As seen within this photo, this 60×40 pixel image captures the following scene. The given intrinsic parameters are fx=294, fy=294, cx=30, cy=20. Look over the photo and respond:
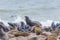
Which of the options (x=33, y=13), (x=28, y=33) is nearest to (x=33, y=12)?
(x=33, y=13)

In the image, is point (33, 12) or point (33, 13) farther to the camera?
point (33, 12)

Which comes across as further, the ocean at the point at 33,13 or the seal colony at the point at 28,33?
the ocean at the point at 33,13

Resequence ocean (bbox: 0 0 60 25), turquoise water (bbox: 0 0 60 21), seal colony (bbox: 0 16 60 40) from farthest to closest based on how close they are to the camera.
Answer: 1. turquoise water (bbox: 0 0 60 21)
2. ocean (bbox: 0 0 60 25)
3. seal colony (bbox: 0 16 60 40)

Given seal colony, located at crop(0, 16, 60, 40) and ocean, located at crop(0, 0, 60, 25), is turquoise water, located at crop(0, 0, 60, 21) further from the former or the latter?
seal colony, located at crop(0, 16, 60, 40)

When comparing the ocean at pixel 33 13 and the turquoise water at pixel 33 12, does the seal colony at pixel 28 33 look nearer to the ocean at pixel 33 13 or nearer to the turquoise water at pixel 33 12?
the ocean at pixel 33 13

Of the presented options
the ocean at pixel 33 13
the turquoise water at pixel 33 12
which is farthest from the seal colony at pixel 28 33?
the turquoise water at pixel 33 12

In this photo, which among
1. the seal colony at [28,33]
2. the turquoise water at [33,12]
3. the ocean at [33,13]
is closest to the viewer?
the seal colony at [28,33]

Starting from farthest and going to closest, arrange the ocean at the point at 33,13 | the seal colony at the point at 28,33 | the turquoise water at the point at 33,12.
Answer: the turquoise water at the point at 33,12 < the ocean at the point at 33,13 < the seal colony at the point at 28,33

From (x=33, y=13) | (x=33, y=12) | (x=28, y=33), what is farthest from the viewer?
(x=33, y=12)

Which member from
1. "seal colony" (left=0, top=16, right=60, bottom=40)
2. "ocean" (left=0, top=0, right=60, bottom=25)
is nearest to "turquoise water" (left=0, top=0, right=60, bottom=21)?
"ocean" (left=0, top=0, right=60, bottom=25)

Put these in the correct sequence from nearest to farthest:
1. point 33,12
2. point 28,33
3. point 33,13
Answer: point 28,33 → point 33,13 → point 33,12

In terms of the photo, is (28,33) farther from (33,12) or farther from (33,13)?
(33,12)

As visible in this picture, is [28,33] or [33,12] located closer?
[28,33]

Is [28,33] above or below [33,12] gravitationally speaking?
above
